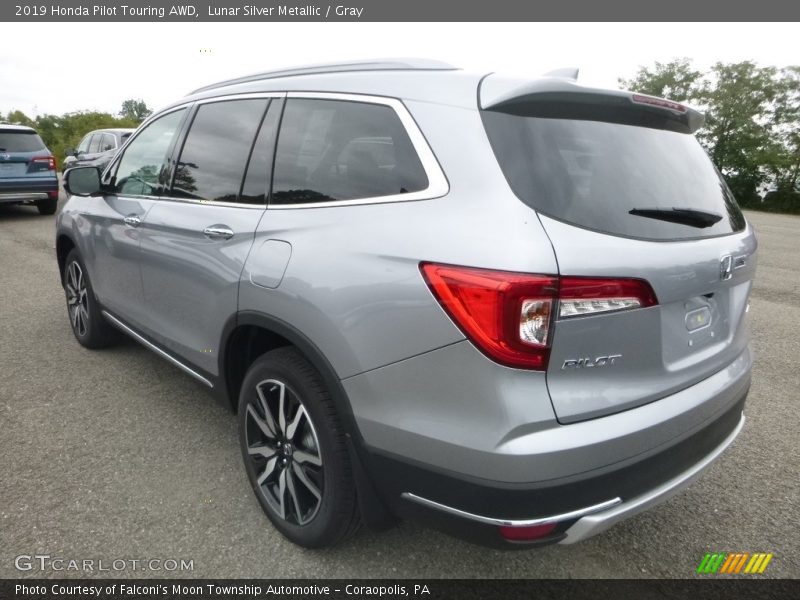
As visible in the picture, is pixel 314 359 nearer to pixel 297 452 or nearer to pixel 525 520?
pixel 297 452

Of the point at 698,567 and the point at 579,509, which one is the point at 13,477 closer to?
the point at 579,509

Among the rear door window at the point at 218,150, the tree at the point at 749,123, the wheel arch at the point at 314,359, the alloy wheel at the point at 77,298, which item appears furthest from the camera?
the tree at the point at 749,123

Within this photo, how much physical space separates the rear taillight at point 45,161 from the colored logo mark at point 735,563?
12.5 metres

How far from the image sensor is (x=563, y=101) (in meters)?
1.75

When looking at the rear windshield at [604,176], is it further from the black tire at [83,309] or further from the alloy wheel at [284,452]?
the black tire at [83,309]

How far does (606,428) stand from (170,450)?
7.36 feet

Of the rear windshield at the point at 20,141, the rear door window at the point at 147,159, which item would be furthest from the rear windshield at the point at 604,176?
the rear windshield at the point at 20,141

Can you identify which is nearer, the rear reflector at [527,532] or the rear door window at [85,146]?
the rear reflector at [527,532]

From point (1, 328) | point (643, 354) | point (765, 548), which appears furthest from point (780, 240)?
point (1, 328)

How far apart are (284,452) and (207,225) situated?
105 centimetres

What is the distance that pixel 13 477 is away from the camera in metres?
2.68

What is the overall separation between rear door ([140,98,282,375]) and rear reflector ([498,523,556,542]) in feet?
4.45

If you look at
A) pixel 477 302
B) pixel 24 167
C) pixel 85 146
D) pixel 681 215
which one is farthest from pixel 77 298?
pixel 85 146

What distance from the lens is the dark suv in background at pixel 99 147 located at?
13.1 metres
